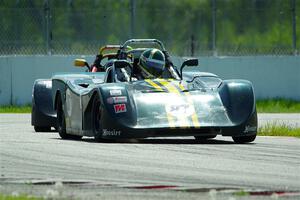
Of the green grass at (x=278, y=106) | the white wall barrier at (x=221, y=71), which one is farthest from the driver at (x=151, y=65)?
the white wall barrier at (x=221, y=71)

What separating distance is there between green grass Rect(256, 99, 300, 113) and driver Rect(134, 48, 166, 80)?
8.98 m

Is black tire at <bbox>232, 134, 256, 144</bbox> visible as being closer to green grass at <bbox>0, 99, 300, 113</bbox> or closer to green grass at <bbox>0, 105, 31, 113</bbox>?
green grass at <bbox>0, 99, 300, 113</bbox>

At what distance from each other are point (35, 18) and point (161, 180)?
1650 cm

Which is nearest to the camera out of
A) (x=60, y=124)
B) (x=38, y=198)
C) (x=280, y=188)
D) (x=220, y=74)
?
(x=38, y=198)

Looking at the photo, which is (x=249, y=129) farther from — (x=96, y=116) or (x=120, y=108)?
(x=96, y=116)

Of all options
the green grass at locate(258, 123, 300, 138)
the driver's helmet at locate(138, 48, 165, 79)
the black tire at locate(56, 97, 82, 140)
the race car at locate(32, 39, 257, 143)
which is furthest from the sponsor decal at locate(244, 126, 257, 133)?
the black tire at locate(56, 97, 82, 140)

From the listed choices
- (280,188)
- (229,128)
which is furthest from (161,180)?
(229,128)

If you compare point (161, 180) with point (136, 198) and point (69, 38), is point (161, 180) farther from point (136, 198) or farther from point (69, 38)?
point (69, 38)

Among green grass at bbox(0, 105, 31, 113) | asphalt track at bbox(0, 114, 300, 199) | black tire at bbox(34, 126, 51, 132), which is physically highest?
asphalt track at bbox(0, 114, 300, 199)

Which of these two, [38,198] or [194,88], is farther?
[194,88]

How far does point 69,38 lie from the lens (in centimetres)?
2548

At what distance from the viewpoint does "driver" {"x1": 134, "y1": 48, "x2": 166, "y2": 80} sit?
50.3 feet

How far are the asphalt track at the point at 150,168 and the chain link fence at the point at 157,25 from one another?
1067 centimetres

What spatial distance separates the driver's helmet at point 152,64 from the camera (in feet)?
50.3
